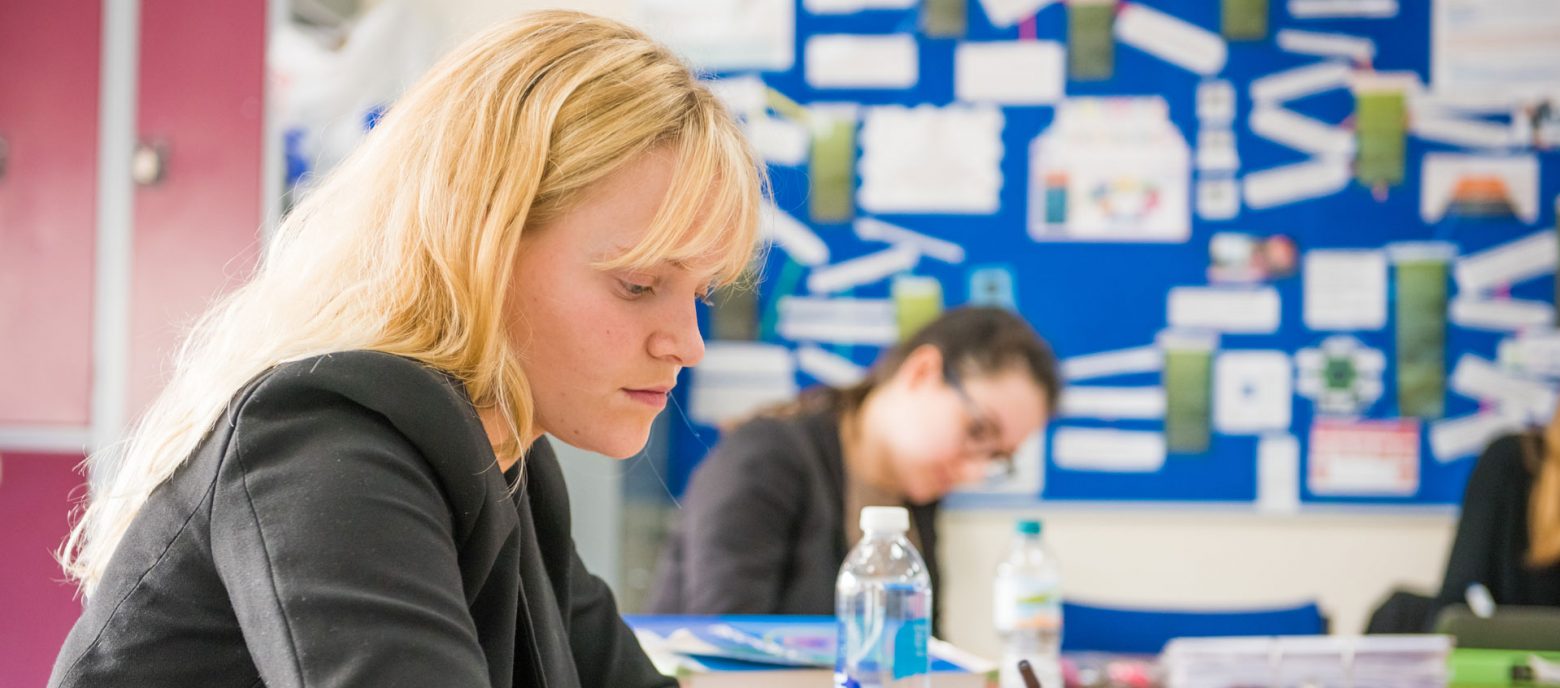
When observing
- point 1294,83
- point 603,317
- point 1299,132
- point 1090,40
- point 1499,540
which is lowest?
point 1499,540

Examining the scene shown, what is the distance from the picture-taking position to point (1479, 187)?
319cm

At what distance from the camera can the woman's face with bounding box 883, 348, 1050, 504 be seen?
7.54 ft

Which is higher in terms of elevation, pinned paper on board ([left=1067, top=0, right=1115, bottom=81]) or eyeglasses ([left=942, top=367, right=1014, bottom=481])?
pinned paper on board ([left=1067, top=0, right=1115, bottom=81])

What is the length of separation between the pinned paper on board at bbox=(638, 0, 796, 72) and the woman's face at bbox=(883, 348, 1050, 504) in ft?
4.07

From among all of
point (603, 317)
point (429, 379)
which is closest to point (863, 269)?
point (603, 317)

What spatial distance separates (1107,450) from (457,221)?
262cm

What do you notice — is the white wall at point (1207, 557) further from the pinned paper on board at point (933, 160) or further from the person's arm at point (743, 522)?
the person's arm at point (743, 522)

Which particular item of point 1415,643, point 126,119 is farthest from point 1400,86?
point 126,119

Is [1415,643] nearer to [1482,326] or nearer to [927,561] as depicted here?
[927,561]

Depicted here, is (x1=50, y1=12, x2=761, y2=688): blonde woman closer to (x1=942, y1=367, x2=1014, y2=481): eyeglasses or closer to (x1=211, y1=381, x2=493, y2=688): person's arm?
(x1=211, y1=381, x2=493, y2=688): person's arm

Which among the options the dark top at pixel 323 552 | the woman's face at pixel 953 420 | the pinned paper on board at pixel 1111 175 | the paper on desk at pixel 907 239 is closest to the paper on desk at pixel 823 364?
the paper on desk at pixel 907 239

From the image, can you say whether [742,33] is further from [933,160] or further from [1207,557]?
[1207,557]

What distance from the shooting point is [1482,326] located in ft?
10.5

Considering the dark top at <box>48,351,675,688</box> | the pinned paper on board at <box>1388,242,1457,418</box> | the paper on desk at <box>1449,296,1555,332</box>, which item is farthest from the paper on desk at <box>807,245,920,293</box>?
the dark top at <box>48,351,675,688</box>
